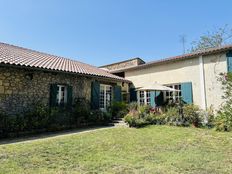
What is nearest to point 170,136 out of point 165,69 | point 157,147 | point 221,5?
point 157,147

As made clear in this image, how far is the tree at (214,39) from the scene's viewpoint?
29469 millimetres

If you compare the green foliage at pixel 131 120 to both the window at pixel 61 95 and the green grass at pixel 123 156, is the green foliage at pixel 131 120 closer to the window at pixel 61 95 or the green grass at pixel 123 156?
the green grass at pixel 123 156

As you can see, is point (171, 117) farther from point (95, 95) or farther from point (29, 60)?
point (29, 60)

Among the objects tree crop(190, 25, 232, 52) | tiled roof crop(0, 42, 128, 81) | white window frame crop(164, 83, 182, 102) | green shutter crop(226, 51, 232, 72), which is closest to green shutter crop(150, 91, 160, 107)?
white window frame crop(164, 83, 182, 102)

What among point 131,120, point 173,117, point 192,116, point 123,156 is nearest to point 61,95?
point 131,120

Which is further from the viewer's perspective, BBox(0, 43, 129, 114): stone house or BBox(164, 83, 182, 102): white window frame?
BBox(164, 83, 182, 102): white window frame

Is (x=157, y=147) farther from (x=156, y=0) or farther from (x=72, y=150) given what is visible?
(x=156, y=0)

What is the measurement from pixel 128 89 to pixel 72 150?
37.2ft

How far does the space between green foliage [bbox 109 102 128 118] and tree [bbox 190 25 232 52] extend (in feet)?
73.6

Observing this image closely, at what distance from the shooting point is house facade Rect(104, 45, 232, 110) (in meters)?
11.9

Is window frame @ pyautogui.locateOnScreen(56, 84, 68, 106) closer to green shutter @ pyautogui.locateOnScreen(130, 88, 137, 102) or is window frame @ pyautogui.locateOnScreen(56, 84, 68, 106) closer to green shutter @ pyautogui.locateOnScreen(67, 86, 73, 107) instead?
green shutter @ pyautogui.locateOnScreen(67, 86, 73, 107)

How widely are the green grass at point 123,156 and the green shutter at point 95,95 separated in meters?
6.14

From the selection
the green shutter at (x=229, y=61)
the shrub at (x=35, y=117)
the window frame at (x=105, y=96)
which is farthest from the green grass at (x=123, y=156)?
the window frame at (x=105, y=96)

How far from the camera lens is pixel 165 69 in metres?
14.6
